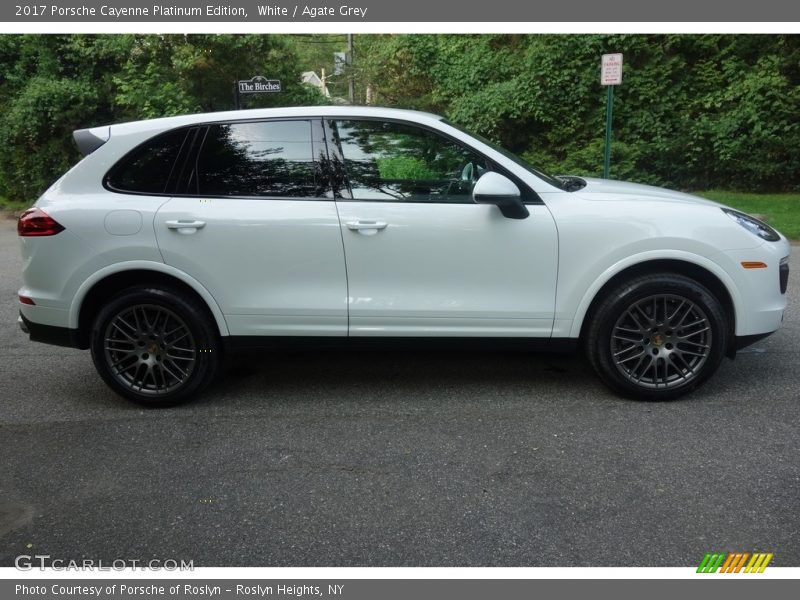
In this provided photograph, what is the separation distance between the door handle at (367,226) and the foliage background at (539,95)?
Result: 10.5m

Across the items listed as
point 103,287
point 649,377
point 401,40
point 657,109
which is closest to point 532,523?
point 649,377

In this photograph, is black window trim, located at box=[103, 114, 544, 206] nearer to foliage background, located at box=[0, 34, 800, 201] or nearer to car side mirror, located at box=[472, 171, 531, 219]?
car side mirror, located at box=[472, 171, 531, 219]

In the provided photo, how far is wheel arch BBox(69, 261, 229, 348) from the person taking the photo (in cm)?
439

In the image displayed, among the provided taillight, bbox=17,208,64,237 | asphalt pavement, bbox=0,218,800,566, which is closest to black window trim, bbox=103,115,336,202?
taillight, bbox=17,208,64,237

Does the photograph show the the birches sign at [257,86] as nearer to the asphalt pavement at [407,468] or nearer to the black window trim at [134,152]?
the black window trim at [134,152]

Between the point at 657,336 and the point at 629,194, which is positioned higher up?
the point at 629,194

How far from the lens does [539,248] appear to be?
4.32 metres

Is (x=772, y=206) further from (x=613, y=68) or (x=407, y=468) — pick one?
(x=407, y=468)

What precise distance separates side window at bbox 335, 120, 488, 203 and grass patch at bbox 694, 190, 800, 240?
8.41 m

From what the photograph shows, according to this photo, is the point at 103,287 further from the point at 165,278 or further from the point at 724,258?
the point at 724,258

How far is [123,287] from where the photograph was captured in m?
4.54

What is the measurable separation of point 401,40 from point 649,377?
14.7 meters

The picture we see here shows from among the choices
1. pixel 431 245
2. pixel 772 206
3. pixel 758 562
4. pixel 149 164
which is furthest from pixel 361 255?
pixel 772 206

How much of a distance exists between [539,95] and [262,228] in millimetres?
12837
